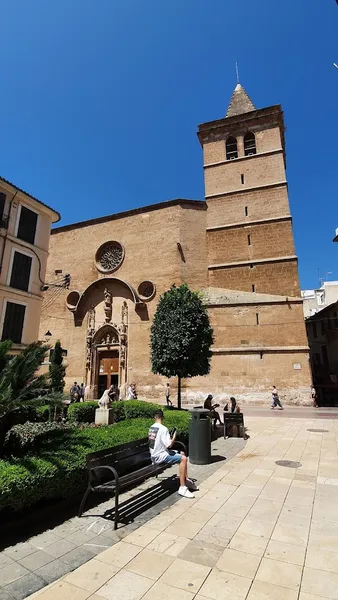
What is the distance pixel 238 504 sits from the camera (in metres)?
4.39

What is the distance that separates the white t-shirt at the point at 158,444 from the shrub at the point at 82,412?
23.6 feet

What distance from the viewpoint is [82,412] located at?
11469 millimetres

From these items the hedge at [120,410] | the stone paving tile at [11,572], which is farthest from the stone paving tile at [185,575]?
the hedge at [120,410]

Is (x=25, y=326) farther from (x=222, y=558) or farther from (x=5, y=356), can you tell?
(x=222, y=558)

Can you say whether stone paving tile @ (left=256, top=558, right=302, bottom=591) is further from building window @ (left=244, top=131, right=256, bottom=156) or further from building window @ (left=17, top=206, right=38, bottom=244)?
building window @ (left=244, top=131, right=256, bottom=156)

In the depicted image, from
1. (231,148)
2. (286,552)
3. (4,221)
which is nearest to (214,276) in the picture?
(231,148)

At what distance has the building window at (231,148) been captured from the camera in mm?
24947

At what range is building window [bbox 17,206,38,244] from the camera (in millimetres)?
18312

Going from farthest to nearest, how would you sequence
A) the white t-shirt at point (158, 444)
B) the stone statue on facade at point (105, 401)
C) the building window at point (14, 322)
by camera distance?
the building window at point (14, 322), the stone statue on facade at point (105, 401), the white t-shirt at point (158, 444)

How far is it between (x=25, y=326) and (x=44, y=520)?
14877 millimetres

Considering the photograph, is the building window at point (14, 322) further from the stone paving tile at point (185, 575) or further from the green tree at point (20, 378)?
the stone paving tile at point (185, 575)

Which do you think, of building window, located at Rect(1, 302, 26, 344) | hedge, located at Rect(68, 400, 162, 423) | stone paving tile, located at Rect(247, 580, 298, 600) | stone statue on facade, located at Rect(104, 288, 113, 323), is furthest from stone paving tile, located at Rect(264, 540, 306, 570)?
stone statue on facade, located at Rect(104, 288, 113, 323)

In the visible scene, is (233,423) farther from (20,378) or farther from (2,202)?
(2,202)

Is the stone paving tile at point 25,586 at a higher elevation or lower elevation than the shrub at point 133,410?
lower
